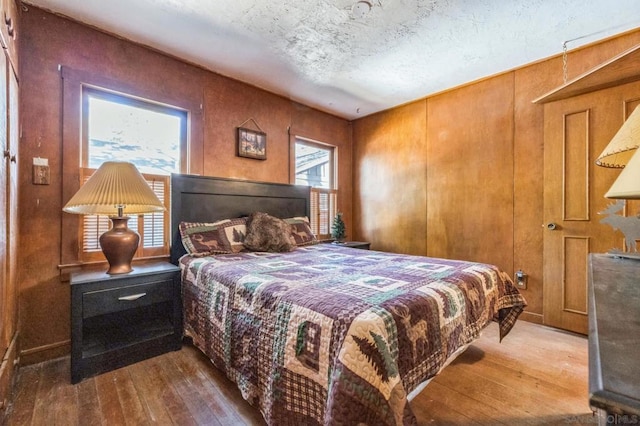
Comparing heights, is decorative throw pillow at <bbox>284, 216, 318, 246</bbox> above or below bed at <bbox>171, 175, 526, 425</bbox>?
above

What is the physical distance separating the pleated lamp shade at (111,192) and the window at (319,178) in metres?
2.07

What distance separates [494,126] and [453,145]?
44 cm

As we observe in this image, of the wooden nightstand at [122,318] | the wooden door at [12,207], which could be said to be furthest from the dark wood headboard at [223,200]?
the wooden door at [12,207]

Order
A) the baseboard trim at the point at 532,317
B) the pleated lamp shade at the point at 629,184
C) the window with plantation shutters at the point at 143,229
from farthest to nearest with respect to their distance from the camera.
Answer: the baseboard trim at the point at 532,317, the window with plantation shutters at the point at 143,229, the pleated lamp shade at the point at 629,184

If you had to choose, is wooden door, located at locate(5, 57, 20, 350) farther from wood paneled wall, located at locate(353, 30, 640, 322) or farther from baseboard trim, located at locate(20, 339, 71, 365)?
wood paneled wall, located at locate(353, 30, 640, 322)

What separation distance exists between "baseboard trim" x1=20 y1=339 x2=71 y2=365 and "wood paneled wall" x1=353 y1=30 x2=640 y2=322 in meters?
3.42

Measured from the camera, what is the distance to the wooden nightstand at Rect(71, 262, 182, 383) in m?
1.82

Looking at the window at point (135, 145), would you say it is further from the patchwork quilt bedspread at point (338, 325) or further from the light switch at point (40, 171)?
the patchwork quilt bedspread at point (338, 325)

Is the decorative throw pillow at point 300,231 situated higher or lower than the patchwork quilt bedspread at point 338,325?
higher

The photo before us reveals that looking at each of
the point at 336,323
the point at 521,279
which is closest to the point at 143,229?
the point at 336,323

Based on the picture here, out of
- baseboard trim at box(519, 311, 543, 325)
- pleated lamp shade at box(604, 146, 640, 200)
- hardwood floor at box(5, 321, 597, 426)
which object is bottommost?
hardwood floor at box(5, 321, 597, 426)

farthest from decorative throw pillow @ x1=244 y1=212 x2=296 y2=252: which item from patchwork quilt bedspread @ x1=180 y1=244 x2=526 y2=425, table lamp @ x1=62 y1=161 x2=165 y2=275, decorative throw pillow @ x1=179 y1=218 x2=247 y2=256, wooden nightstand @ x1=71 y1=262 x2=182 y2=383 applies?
table lamp @ x1=62 y1=161 x2=165 y2=275

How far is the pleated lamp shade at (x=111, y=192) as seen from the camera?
Answer: 1.85 m

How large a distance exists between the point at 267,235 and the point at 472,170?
236 cm
